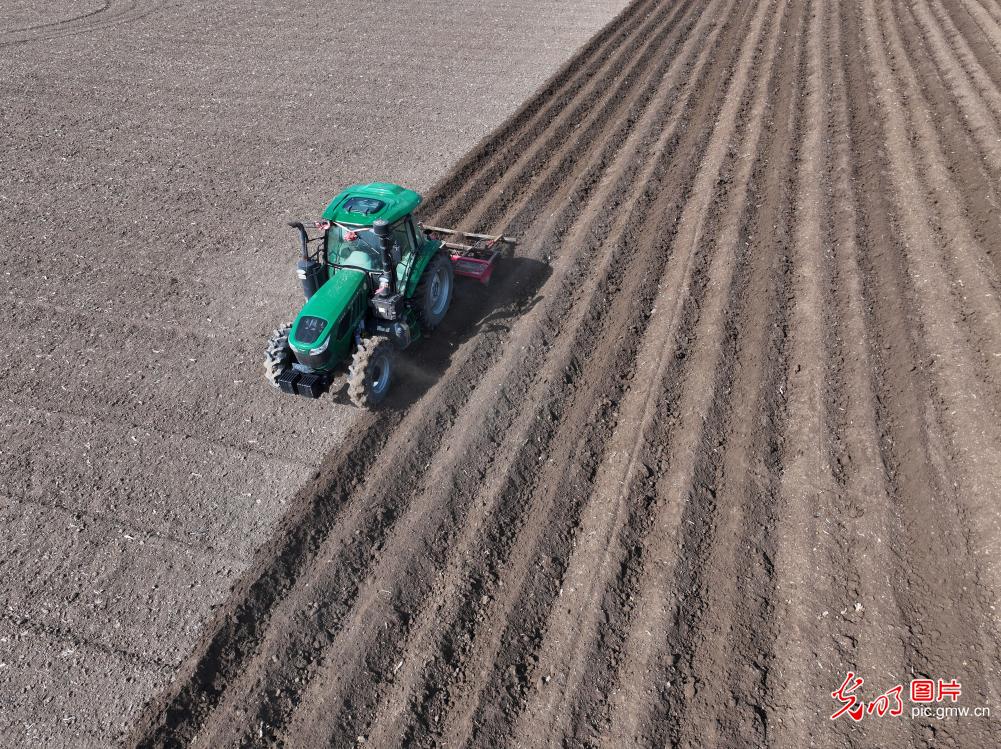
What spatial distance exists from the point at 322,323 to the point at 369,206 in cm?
166

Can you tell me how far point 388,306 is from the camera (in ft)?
26.5

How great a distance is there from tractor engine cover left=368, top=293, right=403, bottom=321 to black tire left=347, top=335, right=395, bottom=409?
30cm

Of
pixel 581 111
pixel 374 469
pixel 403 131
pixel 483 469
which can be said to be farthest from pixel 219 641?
pixel 581 111

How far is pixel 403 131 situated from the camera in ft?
50.9

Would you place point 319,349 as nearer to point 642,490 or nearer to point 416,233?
point 416,233

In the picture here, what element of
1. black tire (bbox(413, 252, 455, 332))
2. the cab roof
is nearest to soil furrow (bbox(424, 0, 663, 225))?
black tire (bbox(413, 252, 455, 332))

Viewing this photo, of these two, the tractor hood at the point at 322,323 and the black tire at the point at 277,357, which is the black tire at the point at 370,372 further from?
the black tire at the point at 277,357

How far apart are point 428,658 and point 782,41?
1986 centimetres

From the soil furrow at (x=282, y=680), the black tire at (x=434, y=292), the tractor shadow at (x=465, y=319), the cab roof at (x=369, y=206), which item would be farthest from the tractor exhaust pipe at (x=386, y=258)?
the soil furrow at (x=282, y=680)

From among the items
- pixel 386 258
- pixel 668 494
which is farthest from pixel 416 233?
pixel 668 494

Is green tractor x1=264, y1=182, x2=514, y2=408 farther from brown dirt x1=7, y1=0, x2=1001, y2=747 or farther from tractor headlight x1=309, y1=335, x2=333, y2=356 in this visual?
brown dirt x1=7, y1=0, x2=1001, y2=747

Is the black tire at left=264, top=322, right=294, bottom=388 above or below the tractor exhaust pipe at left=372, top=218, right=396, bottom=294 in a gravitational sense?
below

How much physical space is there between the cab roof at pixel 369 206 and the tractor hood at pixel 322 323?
75 centimetres

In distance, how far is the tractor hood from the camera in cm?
733
